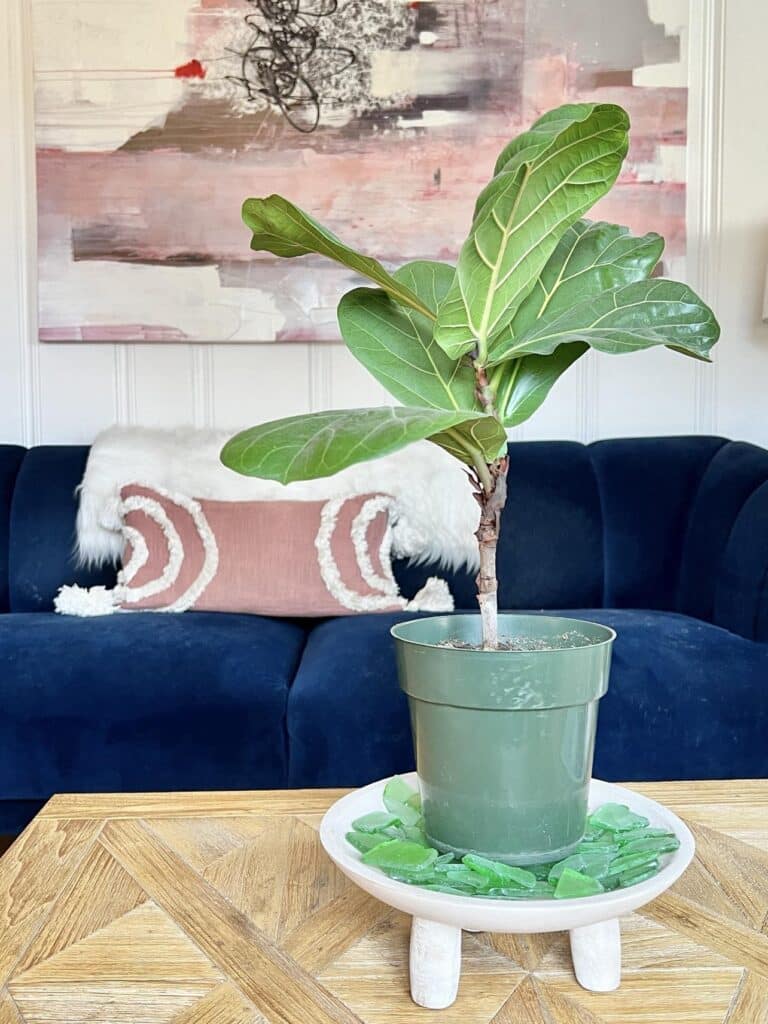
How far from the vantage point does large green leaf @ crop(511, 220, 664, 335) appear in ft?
2.28

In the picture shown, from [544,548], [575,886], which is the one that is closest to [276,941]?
[575,886]

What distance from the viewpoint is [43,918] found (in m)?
0.68

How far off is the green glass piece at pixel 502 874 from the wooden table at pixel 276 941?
7 cm

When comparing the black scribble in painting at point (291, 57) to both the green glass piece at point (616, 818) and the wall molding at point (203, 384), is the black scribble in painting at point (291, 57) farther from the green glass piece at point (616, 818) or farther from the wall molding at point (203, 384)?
the green glass piece at point (616, 818)

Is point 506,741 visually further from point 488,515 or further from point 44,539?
point 44,539

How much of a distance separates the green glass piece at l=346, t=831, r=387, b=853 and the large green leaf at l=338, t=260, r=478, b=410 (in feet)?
1.07

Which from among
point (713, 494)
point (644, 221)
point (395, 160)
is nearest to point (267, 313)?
point (395, 160)

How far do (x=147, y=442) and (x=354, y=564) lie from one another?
580 mm

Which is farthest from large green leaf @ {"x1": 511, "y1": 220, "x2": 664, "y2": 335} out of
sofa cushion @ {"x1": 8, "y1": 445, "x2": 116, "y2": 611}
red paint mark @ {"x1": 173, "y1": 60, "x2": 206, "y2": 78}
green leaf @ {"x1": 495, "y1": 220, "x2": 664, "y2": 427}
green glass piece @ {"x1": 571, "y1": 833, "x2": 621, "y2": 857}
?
red paint mark @ {"x1": 173, "y1": 60, "x2": 206, "y2": 78}

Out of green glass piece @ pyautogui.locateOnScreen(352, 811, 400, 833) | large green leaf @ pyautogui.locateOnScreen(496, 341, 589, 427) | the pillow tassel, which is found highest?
large green leaf @ pyautogui.locateOnScreen(496, 341, 589, 427)

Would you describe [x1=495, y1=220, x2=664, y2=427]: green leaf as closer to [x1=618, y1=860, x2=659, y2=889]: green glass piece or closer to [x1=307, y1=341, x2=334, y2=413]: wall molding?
[x1=618, y1=860, x2=659, y2=889]: green glass piece

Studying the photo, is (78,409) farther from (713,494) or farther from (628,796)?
(628,796)

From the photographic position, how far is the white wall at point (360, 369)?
2441 mm

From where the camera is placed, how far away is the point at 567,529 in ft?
6.85
